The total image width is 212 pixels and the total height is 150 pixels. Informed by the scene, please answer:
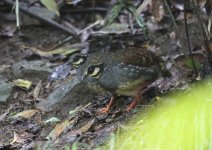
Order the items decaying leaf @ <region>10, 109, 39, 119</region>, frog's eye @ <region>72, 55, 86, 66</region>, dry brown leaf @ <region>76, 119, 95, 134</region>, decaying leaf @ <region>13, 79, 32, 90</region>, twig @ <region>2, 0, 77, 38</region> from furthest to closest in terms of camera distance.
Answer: twig @ <region>2, 0, 77, 38</region> < decaying leaf @ <region>13, 79, 32, 90</region> < decaying leaf @ <region>10, 109, 39, 119</region> < frog's eye @ <region>72, 55, 86, 66</region> < dry brown leaf @ <region>76, 119, 95, 134</region>

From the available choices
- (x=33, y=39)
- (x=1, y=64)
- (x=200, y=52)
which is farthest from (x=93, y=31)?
(x=200, y=52)

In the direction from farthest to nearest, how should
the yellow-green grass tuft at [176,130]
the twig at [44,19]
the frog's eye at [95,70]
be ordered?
1. the twig at [44,19]
2. the frog's eye at [95,70]
3. the yellow-green grass tuft at [176,130]

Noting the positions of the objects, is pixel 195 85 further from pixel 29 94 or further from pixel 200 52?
pixel 29 94

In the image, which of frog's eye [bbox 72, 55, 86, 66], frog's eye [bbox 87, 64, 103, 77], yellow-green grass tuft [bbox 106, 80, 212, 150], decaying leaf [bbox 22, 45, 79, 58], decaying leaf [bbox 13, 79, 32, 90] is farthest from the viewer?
decaying leaf [bbox 22, 45, 79, 58]

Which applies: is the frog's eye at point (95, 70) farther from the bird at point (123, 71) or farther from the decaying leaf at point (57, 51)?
the decaying leaf at point (57, 51)

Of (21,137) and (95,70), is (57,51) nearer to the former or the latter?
(21,137)

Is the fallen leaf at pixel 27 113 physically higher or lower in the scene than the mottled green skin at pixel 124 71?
lower

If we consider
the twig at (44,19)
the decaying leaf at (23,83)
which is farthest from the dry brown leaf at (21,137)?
the twig at (44,19)

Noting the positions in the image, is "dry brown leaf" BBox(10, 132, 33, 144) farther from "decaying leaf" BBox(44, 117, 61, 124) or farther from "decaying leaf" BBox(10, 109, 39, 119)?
"decaying leaf" BBox(10, 109, 39, 119)

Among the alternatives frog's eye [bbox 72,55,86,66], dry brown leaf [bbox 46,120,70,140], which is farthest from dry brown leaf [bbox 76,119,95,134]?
frog's eye [bbox 72,55,86,66]

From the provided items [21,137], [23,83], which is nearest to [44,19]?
[23,83]
